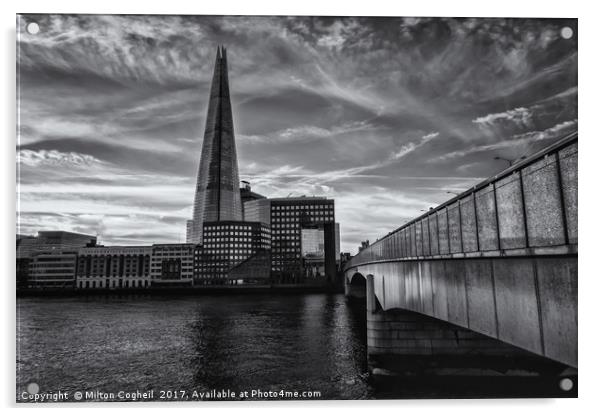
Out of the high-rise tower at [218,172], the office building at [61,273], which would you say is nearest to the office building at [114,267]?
the office building at [61,273]

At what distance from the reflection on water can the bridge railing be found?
789 cm

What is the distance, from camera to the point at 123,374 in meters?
17.0

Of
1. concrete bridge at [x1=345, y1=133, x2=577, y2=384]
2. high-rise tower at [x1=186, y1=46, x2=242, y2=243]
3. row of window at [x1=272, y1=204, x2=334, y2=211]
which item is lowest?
concrete bridge at [x1=345, y1=133, x2=577, y2=384]

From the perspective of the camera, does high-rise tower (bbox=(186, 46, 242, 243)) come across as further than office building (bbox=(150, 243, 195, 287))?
Yes

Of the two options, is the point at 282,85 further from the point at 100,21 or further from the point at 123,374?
the point at 123,374

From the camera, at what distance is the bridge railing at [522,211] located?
16.4 feet

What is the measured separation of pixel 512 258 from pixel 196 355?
18301 millimetres

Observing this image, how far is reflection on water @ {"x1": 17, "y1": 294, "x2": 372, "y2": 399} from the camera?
A: 1562 cm

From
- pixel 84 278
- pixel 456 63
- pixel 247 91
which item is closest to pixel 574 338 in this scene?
pixel 456 63

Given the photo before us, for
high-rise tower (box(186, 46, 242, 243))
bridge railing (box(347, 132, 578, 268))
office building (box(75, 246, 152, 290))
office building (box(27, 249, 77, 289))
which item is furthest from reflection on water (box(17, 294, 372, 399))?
high-rise tower (box(186, 46, 242, 243))

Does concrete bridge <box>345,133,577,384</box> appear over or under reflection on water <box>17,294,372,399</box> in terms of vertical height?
over

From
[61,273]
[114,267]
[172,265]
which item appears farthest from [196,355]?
[114,267]

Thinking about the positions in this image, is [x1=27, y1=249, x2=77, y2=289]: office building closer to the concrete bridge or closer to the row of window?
the row of window
